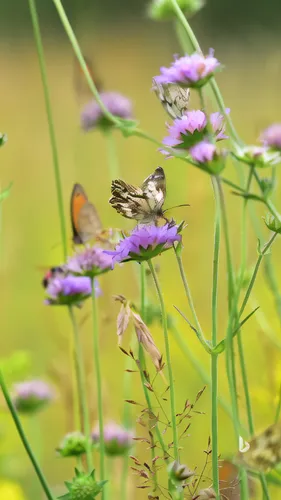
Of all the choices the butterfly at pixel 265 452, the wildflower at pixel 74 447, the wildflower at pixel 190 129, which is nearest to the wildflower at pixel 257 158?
the wildflower at pixel 190 129

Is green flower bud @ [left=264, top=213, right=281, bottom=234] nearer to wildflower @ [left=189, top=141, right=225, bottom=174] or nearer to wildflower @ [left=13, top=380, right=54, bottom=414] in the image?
wildflower @ [left=189, top=141, right=225, bottom=174]

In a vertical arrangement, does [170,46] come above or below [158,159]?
above

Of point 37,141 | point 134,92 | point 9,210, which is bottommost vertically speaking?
point 9,210

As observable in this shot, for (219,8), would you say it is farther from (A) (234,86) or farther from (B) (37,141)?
(B) (37,141)

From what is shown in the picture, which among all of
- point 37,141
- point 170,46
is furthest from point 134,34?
point 37,141

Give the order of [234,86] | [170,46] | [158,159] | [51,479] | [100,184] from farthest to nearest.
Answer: [170,46] < [234,86] < [100,184] < [158,159] < [51,479]

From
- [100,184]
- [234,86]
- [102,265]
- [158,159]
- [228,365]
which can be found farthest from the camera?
[234,86]

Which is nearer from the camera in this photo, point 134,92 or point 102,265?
point 102,265
